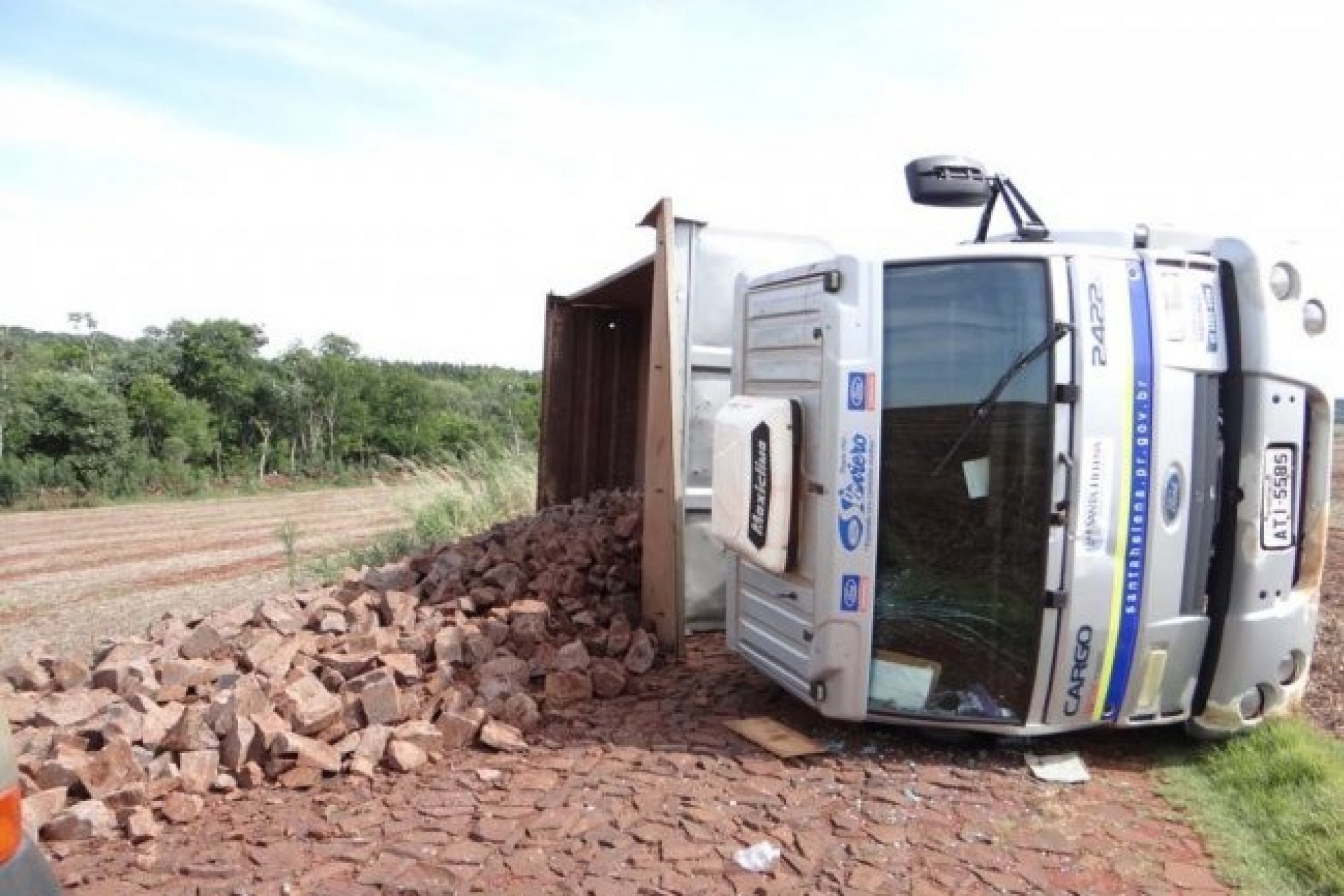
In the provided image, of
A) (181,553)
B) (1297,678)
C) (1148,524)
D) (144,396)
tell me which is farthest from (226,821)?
(144,396)

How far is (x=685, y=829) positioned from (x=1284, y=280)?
3342mm

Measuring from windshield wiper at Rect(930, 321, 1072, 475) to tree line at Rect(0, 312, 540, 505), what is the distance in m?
18.4

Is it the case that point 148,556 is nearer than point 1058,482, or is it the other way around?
point 1058,482

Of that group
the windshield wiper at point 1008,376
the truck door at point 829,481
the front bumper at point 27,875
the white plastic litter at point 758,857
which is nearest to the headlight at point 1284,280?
the windshield wiper at point 1008,376

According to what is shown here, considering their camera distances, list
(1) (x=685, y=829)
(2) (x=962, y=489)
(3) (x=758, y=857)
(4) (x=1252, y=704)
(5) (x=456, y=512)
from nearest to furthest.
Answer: (3) (x=758, y=857)
(1) (x=685, y=829)
(2) (x=962, y=489)
(4) (x=1252, y=704)
(5) (x=456, y=512)

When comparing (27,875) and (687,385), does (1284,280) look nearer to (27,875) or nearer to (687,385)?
(687,385)

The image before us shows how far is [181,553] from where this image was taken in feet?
50.3

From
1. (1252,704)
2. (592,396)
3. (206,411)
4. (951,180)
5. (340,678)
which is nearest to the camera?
(1252,704)

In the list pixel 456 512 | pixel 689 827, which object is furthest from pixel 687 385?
pixel 456 512

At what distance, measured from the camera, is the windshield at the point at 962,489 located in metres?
3.89

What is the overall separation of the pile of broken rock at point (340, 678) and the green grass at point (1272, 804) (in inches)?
107

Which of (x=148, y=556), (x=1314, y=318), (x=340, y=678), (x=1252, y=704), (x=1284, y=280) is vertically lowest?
(x=148, y=556)

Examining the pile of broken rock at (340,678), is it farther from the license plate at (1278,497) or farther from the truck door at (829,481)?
the license plate at (1278,497)

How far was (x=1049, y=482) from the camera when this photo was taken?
12.7ft
